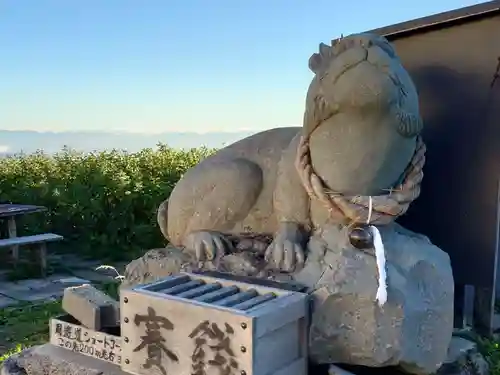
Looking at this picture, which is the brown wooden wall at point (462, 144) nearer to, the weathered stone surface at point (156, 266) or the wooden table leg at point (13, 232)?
the weathered stone surface at point (156, 266)

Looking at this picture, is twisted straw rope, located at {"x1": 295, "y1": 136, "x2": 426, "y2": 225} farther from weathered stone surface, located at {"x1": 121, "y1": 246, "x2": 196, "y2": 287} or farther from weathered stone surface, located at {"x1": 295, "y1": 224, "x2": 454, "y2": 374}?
weathered stone surface, located at {"x1": 121, "y1": 246, "x2": 196, "y2": 287}

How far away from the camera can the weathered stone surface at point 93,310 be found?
2.67m

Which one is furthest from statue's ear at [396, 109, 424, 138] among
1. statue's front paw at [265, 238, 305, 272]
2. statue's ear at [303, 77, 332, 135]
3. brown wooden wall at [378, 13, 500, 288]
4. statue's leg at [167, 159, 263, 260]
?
brown wooden wall at [378, 13, 500, 288]

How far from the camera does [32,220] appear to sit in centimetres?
783

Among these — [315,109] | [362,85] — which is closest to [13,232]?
[315,109]

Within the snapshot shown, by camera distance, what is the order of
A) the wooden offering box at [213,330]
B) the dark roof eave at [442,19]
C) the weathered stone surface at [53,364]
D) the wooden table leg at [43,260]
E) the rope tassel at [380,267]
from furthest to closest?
1. the wooden table leg at [43,260]
2. the dark roof eave at [442,19]
3. the weathered stone surface at [53,364]
4. the rope tassel at [380,267]
5. the wooden offering box at [213,330]

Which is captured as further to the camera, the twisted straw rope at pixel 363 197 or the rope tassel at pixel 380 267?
the twisted straw rope at pixel 363 197

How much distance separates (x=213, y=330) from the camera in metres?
1.95

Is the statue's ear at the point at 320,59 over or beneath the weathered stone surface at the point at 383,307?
over

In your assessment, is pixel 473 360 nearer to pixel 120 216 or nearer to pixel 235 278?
pixel 235 278

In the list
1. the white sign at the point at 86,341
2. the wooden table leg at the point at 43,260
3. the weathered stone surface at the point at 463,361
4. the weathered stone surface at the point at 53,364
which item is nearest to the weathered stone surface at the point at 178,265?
the white sign at the point at 86,341

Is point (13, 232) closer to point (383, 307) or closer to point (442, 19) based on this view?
point (442, 19)

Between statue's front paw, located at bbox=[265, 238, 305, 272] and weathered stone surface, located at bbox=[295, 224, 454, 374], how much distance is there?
6cm

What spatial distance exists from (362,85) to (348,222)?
1.84ft
